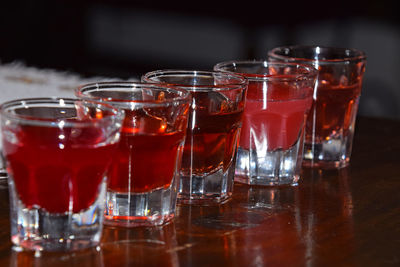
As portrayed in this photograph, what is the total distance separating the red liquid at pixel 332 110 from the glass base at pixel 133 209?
0.34m

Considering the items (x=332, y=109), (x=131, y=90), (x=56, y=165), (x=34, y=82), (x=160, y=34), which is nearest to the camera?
(x=56, y=165)

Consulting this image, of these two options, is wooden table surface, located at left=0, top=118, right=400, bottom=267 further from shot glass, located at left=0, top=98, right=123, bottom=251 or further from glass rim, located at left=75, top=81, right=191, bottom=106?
glass rim, located at left=75, top=81, right=191, bottom=106

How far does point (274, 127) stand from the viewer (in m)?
0.90

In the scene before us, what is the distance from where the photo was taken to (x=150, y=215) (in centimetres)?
75

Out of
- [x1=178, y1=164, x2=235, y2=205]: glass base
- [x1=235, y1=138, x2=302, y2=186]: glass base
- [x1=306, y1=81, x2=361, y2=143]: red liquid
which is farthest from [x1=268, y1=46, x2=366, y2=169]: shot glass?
[x1=178, y1=164, x2=235, y2=205]: glass base

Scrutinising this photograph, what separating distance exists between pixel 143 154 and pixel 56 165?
11 centimetres

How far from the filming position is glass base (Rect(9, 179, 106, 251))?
2.19 feet

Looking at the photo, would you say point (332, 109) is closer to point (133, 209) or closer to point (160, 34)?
point (133, 209)

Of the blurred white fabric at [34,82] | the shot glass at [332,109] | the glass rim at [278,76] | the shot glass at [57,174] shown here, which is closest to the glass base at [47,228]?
the shot glass at [57,174]

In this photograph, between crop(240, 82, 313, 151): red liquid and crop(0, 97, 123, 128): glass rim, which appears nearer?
crop(0, 97, 123, 128): glass rim

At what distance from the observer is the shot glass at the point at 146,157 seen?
721 millimetres

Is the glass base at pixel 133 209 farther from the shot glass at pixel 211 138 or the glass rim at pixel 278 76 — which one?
the glass rim at pixel 278 76

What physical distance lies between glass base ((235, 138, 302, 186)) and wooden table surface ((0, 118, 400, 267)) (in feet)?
0.06

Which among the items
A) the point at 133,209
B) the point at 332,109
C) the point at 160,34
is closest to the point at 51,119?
the point at 133,209
